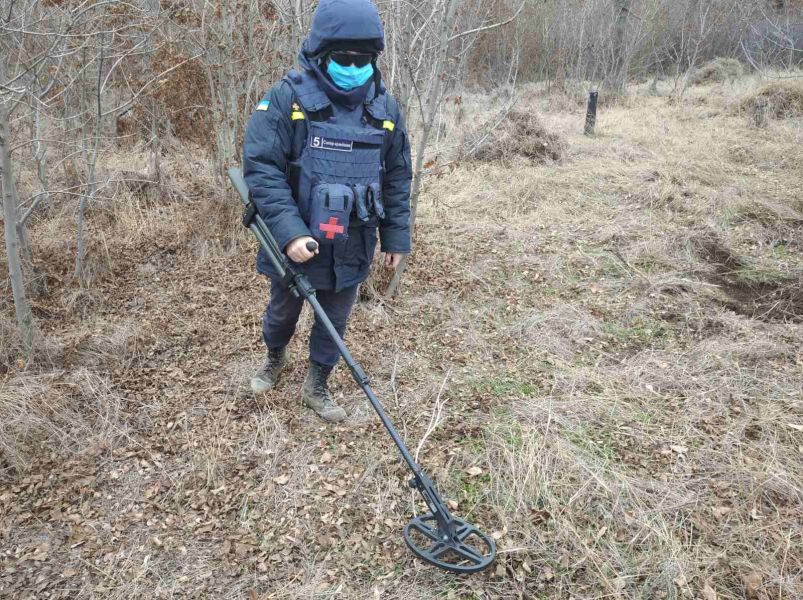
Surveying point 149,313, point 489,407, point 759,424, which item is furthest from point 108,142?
point 759,424

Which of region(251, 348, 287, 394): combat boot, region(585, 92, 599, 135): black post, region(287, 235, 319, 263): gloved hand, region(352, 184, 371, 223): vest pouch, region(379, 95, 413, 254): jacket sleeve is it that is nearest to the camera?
region(287, 235, 319, 263): gloved hand

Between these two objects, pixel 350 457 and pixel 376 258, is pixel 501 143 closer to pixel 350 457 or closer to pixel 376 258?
pixel 376 258

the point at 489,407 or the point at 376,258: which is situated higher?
the point at 376,258

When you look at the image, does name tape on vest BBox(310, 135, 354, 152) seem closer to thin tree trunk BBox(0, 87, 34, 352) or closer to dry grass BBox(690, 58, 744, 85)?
thin tree trunk BBox(0, 87, 34, 352)

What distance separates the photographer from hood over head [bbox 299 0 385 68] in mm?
2232

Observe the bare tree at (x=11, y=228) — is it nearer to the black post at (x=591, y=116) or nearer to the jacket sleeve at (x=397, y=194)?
the jacket sleeve at (x=397, y=194)

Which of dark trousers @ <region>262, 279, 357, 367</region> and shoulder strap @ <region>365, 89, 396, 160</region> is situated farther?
dark trousers @ <region>262, 279, 357, 367</region>

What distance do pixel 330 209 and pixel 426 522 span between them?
4.69 ft

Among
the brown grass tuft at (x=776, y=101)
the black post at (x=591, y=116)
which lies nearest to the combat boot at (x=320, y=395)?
the black post at (x=591, y=116)

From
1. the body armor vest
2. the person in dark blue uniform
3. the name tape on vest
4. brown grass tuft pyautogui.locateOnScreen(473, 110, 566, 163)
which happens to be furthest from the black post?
the name tape on vest

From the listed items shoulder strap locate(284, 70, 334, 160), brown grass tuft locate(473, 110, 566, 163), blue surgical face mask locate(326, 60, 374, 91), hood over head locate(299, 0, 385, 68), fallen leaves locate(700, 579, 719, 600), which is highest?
hood over head locate(299, 0, 385, 68)

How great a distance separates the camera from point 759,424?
117 inches

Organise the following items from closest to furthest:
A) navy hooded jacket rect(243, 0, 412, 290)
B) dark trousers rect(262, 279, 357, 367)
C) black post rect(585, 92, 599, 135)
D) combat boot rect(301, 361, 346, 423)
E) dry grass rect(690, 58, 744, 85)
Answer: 1. navy hooded jacket rect(243, 0, 412, 290)
2. dark trousers rect(262, 279, 357, 367)
3. combat boot rect(301, 361, 346, 423)
4. black post rect(585, 92, 599, 135)
5. dry grass rect(690, 58, 744, 85)

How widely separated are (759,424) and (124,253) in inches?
191
